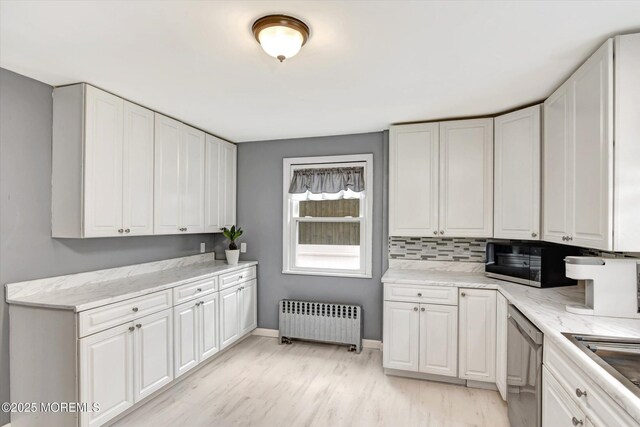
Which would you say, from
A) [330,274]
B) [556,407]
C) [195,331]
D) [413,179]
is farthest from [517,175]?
[195,331]

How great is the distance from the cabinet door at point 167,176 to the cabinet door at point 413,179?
2.11m

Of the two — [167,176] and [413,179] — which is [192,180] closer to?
[167,176]

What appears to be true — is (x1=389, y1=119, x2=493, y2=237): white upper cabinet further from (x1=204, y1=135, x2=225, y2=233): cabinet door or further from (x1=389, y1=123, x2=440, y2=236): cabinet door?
(x1=204, y1=135, x2=225, y2=233): cabinet door

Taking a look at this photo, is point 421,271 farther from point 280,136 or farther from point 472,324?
point 280,136

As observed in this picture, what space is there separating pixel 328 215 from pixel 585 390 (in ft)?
9.50

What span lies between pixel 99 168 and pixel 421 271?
2981mm

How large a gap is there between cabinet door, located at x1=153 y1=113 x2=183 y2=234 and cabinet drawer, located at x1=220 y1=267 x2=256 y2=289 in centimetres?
68

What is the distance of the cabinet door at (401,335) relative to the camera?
2.97m

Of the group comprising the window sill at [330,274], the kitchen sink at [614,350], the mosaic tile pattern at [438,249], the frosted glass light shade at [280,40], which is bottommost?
the window sill at [330,274]

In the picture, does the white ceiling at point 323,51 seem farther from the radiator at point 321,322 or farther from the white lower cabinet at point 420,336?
the radiator at point 321,322

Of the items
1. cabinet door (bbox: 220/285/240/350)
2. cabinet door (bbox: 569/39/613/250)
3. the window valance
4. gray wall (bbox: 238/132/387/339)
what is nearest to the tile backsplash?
gray wall (bbox: 238/132/387/339)

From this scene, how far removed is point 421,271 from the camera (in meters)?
3.41

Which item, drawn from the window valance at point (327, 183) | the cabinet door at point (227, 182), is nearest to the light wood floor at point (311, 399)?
the cabinet door at point (227, 182)

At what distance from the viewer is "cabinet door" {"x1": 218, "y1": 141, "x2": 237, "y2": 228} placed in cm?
396
